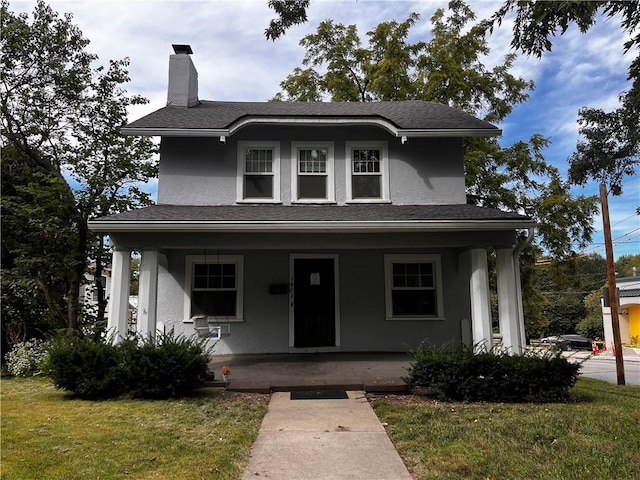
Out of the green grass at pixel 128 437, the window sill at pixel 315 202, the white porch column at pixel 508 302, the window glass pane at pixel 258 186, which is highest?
the window glass pane at pixel 258 186

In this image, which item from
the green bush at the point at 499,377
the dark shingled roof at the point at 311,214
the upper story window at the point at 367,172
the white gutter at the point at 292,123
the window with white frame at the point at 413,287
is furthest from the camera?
the window with white frame at the point at 413,287

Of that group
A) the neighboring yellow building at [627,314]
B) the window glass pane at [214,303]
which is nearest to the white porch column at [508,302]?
the window glass pane at [214,303]

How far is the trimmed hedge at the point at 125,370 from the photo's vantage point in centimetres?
648

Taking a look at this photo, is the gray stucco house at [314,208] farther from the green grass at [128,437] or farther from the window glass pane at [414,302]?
the green grass at [128,437]

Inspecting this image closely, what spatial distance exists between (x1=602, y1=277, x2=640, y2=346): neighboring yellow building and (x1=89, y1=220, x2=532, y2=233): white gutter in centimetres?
2566

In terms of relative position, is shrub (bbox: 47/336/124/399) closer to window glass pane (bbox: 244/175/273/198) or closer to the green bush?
the green bush

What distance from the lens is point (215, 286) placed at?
1020 cm

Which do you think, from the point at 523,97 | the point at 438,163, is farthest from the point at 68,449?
the point at 523,97

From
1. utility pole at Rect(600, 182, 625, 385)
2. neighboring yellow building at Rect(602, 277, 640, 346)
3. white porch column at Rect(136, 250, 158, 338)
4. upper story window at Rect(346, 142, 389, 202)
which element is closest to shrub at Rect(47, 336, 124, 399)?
white porch column at Rect(136, 250, 158, 338)

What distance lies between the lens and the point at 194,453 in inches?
169

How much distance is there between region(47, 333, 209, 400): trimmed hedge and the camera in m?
6.48

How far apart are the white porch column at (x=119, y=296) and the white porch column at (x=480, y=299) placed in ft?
19.9

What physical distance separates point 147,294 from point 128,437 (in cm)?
346

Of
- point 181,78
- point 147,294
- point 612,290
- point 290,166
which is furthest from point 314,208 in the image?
point 612,290
